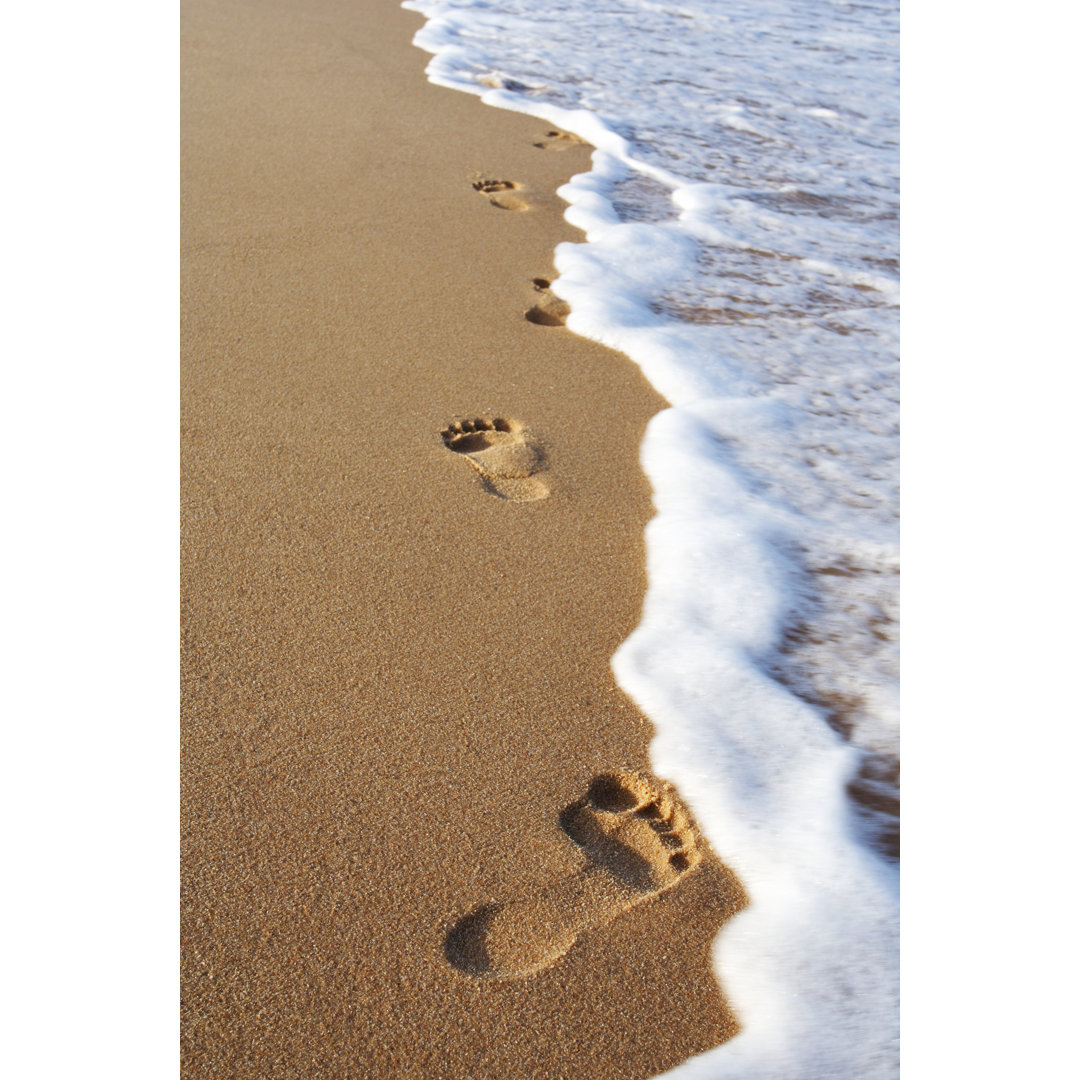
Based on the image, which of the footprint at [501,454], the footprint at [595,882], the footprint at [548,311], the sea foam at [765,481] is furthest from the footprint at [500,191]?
the footprint at [595,882]

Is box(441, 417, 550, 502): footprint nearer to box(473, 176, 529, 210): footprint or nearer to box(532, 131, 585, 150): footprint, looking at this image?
box(473, 176, 529, 210): footprint

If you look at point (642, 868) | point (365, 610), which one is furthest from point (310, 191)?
point (642, 868)

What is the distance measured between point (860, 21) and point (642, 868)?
808 centimetres

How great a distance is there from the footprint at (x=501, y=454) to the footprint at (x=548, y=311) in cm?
62

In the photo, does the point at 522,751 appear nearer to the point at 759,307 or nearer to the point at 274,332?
the point at 274,332

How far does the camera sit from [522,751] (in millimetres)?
1586

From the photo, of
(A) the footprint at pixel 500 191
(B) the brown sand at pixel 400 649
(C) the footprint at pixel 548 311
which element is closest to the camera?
(B) the brown sand at pixel 400 649

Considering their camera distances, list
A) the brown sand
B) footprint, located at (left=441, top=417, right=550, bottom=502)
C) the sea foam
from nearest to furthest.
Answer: the brown sand
the sea foam
footprint, located at (left=441, top=417, right=550, bottom=502)

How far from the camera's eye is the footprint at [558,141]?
4227mm

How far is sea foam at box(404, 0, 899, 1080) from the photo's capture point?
143cm

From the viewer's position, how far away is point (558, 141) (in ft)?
14.2

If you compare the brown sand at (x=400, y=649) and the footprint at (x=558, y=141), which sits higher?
the footprint at (x=558, y=141)

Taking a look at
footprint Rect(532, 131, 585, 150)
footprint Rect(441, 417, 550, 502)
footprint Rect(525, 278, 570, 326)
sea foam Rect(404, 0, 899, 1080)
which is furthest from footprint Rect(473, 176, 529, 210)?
footprint Rect(441, 417, 550, 502)

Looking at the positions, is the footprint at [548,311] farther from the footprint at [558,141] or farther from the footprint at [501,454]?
the footprint at [558,141]
